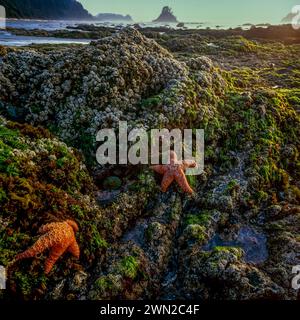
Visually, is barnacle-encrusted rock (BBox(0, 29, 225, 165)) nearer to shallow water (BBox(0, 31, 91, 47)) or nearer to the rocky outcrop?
the rocky outcrop

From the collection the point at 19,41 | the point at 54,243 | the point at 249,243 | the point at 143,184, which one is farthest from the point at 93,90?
the point at 19,41

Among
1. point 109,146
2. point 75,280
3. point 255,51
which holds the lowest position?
point 75,280

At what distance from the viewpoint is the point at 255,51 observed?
125 ft

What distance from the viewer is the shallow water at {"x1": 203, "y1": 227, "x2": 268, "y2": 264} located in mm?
7969

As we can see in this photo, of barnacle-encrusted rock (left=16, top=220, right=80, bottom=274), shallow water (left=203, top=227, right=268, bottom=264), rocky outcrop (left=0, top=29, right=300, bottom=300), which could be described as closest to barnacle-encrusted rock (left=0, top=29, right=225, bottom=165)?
rocky outcrop (left=0, top=29, right=300, bottom=300)

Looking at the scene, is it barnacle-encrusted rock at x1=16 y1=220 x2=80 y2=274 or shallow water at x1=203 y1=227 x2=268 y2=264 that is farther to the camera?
shallow water at x1=203 y1=227 x2=268 y2=264

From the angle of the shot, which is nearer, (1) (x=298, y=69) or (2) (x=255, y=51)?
(1) (x=298, y=69)

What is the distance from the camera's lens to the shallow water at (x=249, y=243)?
26.1 ft

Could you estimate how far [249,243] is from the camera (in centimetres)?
839

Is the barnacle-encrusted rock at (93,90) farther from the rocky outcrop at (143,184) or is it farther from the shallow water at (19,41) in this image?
the shallow water at (19,41)

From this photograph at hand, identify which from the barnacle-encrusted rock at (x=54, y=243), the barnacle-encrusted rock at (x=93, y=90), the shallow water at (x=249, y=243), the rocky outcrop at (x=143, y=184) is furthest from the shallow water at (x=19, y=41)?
the shallow water at (x=249, y=243)

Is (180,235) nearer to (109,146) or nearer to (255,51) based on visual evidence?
(109,146)
